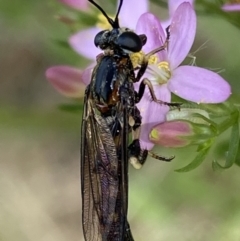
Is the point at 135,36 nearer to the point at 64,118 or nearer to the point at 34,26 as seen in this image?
the point at 64,118

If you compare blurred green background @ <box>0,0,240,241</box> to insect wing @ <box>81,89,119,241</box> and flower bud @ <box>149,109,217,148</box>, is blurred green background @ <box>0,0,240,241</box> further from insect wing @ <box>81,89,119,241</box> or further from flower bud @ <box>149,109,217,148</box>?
insect wing @ <box>81,89,119,241</box>

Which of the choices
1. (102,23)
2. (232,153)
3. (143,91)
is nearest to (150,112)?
(143,91)

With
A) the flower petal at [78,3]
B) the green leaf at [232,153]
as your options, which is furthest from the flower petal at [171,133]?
the flower petal at [78,3]

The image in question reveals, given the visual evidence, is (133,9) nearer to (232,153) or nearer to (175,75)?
(175,75)

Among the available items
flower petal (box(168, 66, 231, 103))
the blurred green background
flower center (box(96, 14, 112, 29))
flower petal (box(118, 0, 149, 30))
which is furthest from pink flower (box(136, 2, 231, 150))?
the blurred green background

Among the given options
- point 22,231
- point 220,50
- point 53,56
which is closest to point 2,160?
point 22,231

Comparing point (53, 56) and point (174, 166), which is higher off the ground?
point (53, 56)
